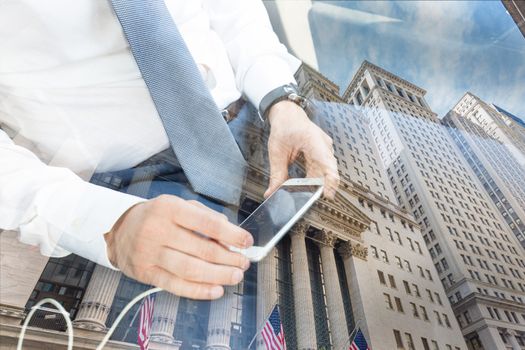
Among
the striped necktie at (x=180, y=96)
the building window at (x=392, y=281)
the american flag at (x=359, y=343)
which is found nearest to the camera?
the striped necktie at (x=180, y=96)

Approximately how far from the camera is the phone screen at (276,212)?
0.31 meters

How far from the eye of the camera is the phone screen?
1.00 ft

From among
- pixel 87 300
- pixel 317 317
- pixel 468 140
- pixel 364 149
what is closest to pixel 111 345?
pixel 87 300

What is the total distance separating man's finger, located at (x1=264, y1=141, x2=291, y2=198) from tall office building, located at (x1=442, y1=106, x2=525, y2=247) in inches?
17.2

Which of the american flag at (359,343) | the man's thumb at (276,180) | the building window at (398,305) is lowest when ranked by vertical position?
the american flag at (359,343)

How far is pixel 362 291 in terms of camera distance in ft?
1.98

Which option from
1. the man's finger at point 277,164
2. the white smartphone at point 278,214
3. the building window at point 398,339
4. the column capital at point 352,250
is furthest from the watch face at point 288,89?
the building window at point 398,339

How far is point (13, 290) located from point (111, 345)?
4.1 inches

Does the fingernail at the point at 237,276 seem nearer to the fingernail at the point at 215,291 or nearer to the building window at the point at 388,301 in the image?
the fingernail at the point at 215,291

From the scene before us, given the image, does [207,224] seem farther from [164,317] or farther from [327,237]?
[327,237]

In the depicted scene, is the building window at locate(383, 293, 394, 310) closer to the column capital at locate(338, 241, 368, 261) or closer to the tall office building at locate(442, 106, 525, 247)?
the column capital at locate(338, 241, 368, 261)

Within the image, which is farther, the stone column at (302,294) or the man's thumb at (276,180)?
the stone column at (302,294)

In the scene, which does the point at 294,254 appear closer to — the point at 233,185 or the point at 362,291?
the point at 362,291

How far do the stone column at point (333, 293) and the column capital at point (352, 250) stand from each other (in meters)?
0.02
